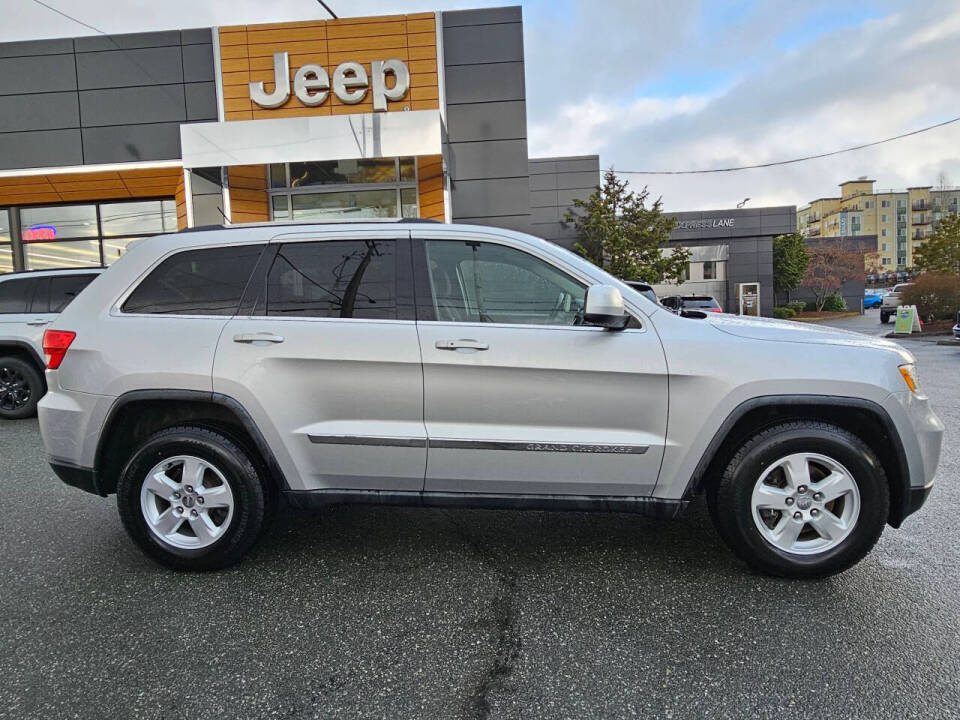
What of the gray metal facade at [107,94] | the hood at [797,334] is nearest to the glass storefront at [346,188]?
the gray metal facade at [107,94]

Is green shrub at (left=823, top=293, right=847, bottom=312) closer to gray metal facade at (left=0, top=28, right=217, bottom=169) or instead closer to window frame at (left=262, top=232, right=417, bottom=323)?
gray metal facade at (left=0, top=28, right=217, bottom=169)

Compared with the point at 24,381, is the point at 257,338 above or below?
above

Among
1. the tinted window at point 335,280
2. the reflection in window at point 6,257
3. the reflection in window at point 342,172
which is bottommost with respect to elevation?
the tinted window at point 335,280

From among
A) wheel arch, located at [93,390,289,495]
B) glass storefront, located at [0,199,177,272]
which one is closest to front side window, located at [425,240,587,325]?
wheel arch, located at [93,390,289,495]

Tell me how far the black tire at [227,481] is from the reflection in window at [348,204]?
10734 millimetres

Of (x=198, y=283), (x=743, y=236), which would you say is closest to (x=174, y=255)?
(x=198, y=283)

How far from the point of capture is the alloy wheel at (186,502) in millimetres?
3293

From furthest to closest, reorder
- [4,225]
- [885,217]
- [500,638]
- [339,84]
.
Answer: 1. [885,217]
2. [4,225]
3. [339,84]
4. [500,638]

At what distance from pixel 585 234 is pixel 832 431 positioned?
2232 centimetres

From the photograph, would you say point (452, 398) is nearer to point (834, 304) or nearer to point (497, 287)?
point (497, 287)

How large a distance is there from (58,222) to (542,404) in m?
16.9

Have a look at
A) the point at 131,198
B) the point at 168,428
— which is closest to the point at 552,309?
the point at 168,428

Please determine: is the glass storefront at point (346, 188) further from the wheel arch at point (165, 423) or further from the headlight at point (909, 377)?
the headlight at point (909, 377)

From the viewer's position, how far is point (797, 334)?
10.4ft
